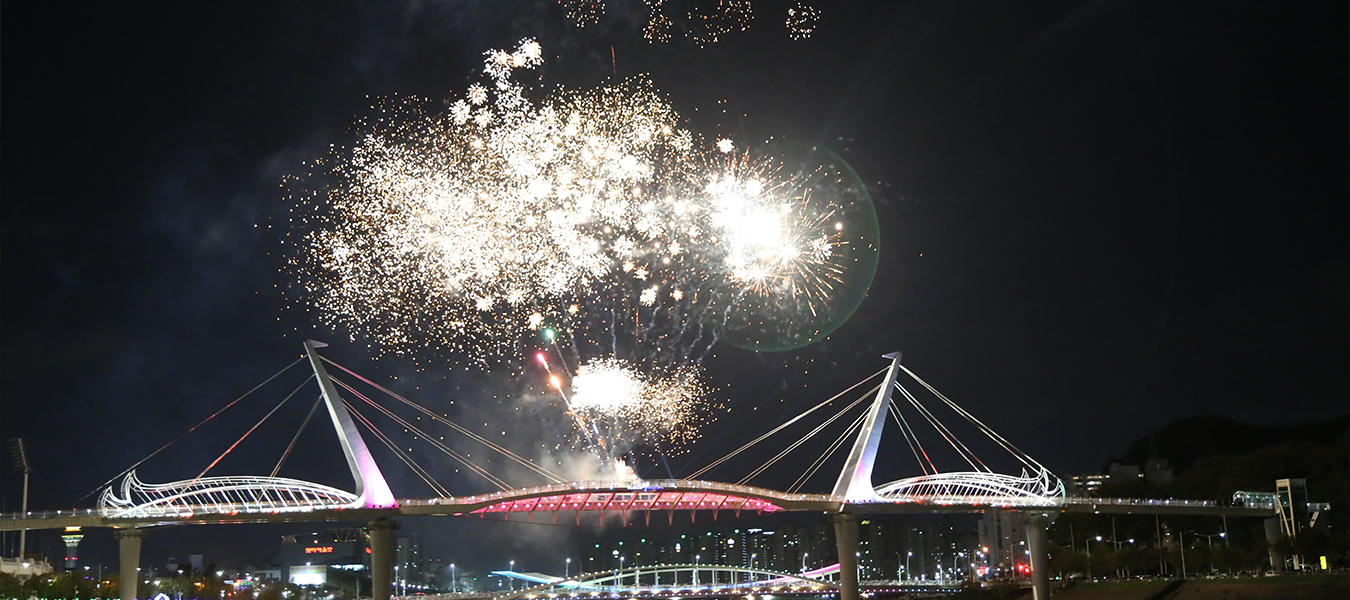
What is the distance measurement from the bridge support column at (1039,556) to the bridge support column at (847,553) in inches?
623

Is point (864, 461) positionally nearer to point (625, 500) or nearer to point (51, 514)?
point (625, 500)

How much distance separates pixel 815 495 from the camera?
3482 inches

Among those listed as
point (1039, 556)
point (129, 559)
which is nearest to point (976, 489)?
point (1039, 556)

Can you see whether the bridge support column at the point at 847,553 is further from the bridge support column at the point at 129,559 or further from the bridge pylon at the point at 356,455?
the bridge support column at the point at 129,559

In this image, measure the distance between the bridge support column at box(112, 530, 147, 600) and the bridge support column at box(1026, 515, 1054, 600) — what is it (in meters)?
67.3

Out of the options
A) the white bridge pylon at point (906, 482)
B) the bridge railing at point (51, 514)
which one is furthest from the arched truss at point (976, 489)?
the bridge railing at point (51, 514)

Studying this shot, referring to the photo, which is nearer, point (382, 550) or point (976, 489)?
point (382, 550)

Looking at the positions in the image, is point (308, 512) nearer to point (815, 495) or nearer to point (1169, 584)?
point (815, 495)

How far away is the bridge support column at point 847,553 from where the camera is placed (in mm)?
85000

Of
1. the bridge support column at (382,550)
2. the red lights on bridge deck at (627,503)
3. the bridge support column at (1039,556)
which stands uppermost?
the red lights on bridge deck at (627,503)

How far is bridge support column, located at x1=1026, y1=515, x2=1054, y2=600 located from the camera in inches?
3617

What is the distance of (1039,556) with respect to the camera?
93.6 metres

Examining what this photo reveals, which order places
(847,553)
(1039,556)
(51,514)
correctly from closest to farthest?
1. (51,514)
2. (847,553)
3. (1039,556)

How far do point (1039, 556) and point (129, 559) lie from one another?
69171 millimetres
